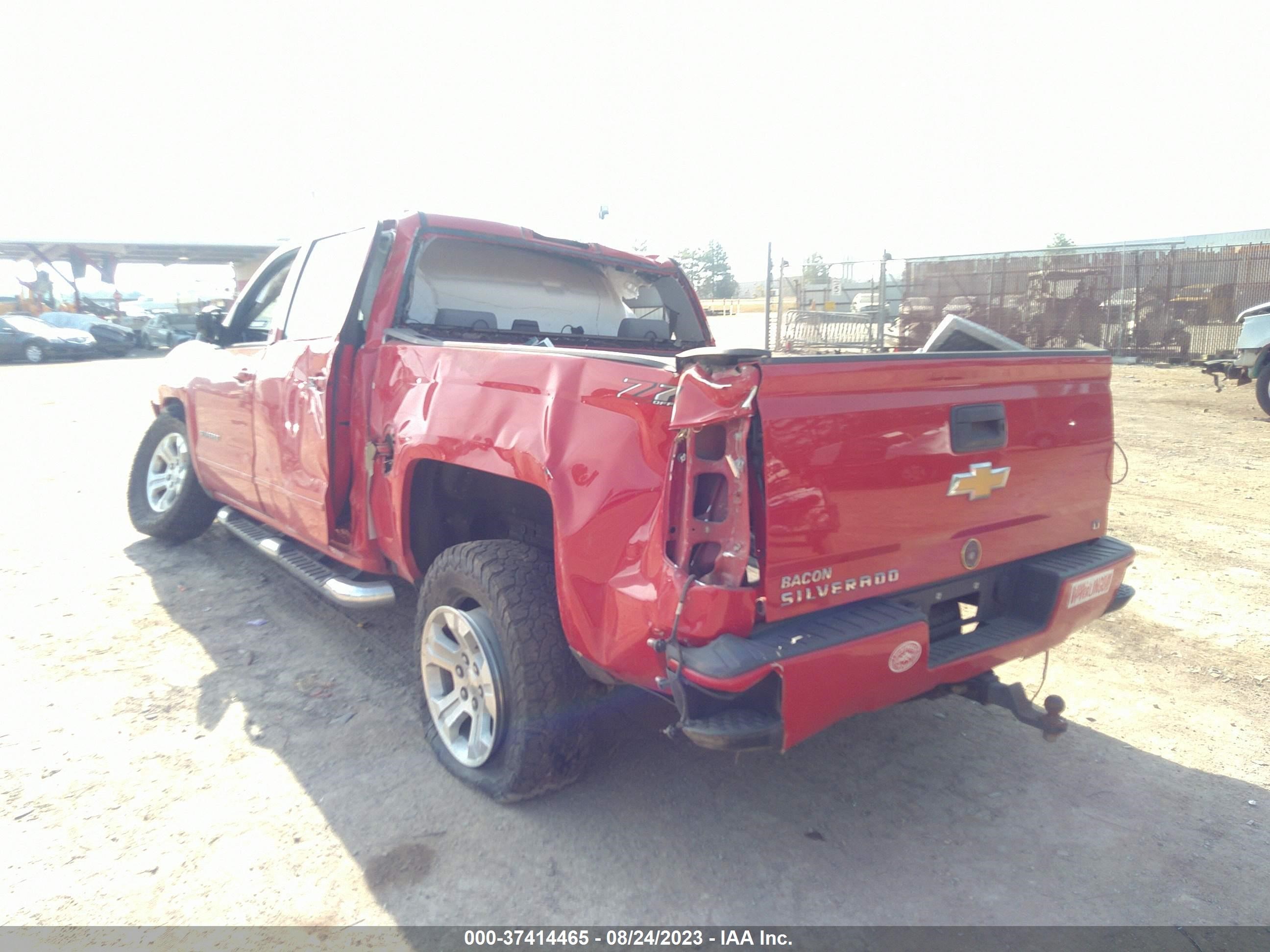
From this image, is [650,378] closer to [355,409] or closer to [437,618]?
[437,618]

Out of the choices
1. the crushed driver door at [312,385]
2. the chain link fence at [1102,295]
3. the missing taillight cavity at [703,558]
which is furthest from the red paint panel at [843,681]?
the chain link fence at [1102,295]

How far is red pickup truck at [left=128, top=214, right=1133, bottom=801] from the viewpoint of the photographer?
2232 mm

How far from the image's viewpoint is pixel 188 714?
11.6ft

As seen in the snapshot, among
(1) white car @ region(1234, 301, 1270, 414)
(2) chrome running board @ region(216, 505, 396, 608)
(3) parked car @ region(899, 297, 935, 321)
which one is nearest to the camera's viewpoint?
(2) chrome running board @ region(216, 505, 396, 608)

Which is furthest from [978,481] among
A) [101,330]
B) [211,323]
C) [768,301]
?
[101,330]

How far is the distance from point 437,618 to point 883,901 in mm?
1812

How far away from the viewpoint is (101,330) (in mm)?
27562

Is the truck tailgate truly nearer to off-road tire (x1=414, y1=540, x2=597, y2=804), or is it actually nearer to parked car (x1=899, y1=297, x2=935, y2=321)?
off-road tire (x1=414, y1=540, x2=597, y2=804)

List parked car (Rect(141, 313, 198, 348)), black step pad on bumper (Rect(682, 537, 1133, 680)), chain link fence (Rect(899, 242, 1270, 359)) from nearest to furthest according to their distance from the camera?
1. black step pad on bumper (Rect(682, 537, 1133, 680))
2. chain link fence (Rect(899, 242, 1270, 359))
3. parked car (Rect(141, 313, 198, 348))

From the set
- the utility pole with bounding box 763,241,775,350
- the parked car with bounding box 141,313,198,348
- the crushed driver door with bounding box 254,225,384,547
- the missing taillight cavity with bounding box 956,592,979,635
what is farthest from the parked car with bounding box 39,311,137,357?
the missing taillight cavity with bounding box 956,592,979,635

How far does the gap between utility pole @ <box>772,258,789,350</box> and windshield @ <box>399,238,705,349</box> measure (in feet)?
41.0

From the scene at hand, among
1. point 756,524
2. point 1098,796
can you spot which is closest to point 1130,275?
point 1098,796

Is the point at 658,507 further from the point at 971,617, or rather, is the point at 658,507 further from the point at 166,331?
the point at 166,331

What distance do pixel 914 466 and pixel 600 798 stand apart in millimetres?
1625
